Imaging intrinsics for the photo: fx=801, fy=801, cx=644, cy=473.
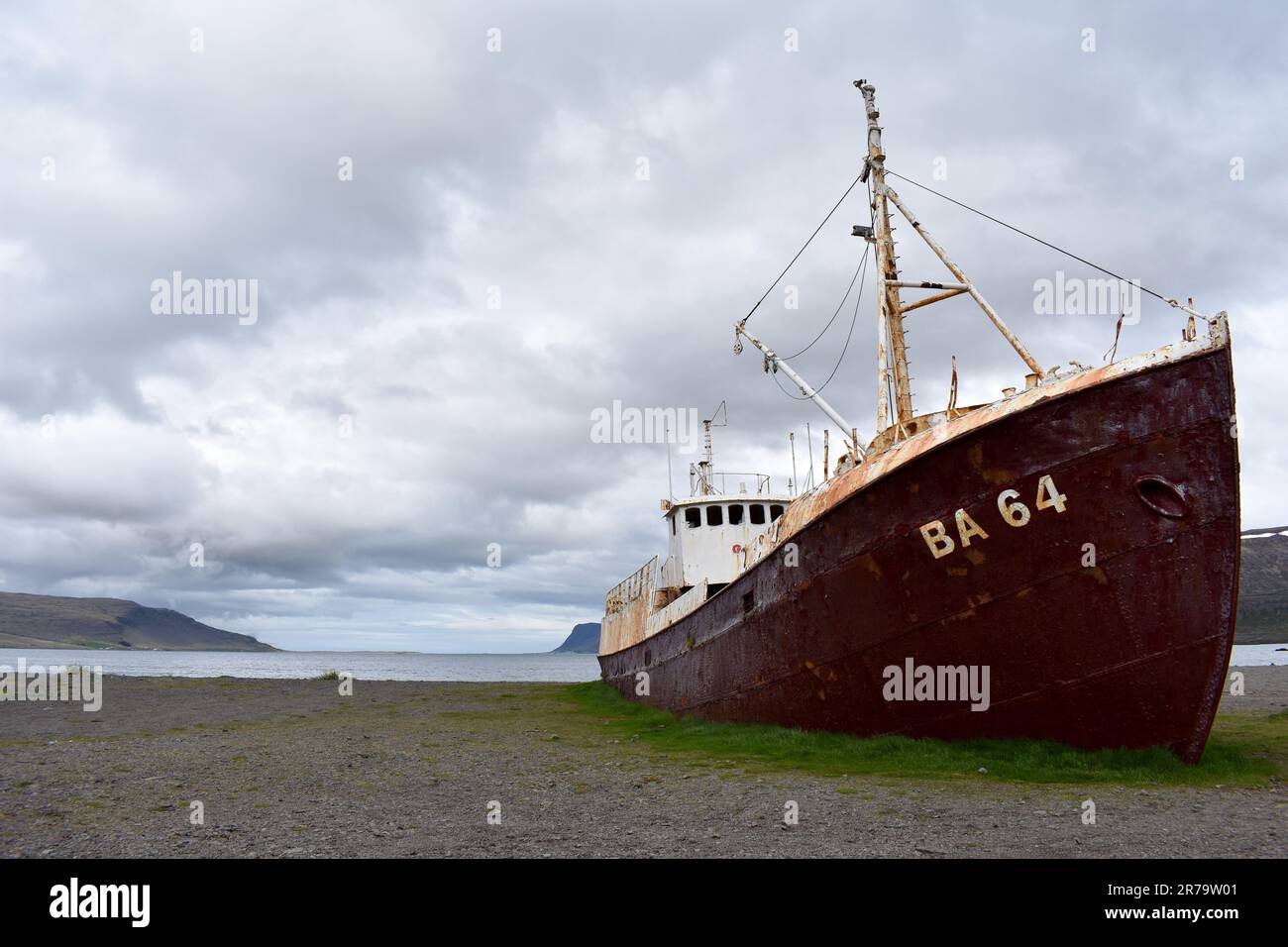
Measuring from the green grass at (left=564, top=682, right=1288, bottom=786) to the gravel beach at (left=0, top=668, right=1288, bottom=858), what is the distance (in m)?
0.38

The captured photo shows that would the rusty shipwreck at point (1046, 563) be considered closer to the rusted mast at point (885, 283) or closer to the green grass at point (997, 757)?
the green grass at point (997, 757)

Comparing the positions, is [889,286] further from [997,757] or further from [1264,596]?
[1264,596]

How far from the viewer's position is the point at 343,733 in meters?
18.0

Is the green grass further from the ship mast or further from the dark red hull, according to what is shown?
the ship mast

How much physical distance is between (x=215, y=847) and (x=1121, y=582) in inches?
372

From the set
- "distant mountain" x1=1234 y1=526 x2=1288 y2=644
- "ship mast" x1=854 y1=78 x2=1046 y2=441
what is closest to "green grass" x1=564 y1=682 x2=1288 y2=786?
"ship mast" x1=854 y1=78 x2=1046 y2=441

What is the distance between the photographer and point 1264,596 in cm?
15238

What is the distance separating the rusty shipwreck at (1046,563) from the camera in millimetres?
8797

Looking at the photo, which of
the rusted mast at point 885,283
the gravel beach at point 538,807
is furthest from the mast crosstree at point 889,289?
the gravel beach at point 538,807

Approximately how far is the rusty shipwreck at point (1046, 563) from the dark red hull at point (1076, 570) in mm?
17

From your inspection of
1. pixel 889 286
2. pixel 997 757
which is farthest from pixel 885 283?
pixel 997 757

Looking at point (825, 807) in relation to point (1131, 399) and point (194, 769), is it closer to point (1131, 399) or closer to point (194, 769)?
point (1131, 399)

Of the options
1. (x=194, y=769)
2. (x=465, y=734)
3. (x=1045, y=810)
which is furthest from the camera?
(x=465, y=734)
